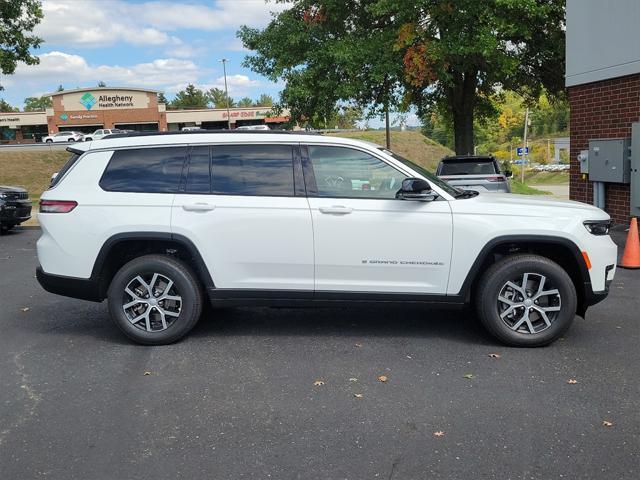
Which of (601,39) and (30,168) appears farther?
(30,168)

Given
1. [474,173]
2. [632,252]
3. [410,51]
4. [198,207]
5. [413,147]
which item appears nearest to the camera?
[198,207]

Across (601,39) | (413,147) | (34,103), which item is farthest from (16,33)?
(34,103)

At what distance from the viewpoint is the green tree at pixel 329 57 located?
57.3 feet

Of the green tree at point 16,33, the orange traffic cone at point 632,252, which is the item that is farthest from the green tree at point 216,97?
the orange traffic cone at point 632,252

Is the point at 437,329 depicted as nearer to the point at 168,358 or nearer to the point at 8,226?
the point at 168,358

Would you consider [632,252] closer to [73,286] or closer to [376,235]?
[376,235]

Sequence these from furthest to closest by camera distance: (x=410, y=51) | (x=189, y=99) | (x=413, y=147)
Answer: (x=189, y=99) → (x=413, y=147) → (x=410, y=51)

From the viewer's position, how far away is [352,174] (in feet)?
17.5

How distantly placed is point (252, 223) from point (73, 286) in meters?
1.70

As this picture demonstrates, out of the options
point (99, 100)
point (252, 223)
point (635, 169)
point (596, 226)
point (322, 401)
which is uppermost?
point (99, 100)

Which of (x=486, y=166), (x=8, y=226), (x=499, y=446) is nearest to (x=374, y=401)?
(x=499, y=446)

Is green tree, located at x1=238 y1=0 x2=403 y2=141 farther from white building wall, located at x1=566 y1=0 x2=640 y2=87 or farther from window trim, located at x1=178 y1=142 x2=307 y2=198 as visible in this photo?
window trim, located at x1=178 y1=142 x2=307 y2=198

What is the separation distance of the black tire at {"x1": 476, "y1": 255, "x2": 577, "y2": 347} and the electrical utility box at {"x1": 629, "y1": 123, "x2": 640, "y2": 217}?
21.7 ft

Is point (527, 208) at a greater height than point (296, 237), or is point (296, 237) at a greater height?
point (527, 208)
